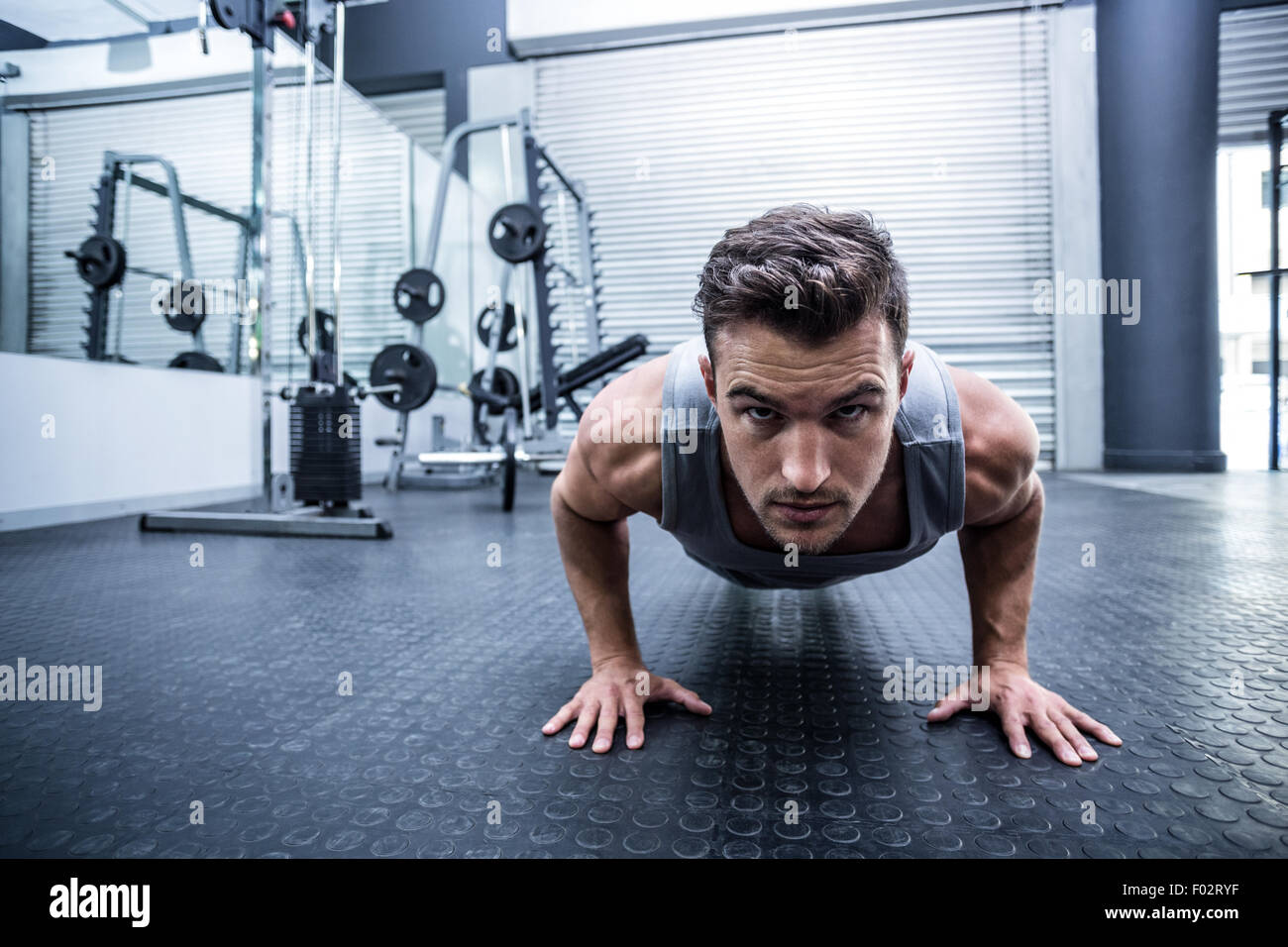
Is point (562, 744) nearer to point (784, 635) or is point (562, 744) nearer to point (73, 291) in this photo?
point (784, 635)

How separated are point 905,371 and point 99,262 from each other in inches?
137

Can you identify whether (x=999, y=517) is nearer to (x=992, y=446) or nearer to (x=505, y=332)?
(x=992, y=446)

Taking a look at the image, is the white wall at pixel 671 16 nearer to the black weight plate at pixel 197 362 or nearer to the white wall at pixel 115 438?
the black weight plate at pixel 197 362

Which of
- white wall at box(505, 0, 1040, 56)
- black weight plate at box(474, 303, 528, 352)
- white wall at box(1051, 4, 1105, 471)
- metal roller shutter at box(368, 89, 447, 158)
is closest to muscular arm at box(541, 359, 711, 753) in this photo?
black weight plate at box(474, 303, 528, 352)

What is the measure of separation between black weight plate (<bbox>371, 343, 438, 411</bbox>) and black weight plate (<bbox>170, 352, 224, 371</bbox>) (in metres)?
0.86

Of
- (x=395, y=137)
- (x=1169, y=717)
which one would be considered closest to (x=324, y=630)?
(x=1169, y=717)

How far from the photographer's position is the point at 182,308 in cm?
335

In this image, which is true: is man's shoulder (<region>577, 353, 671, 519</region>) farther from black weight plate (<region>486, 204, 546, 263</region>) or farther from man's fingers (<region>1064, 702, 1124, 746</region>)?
black weight plate (<region>486, 204, 546, 263</region>)

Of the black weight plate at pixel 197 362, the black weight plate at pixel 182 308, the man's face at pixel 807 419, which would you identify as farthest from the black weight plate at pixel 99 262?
the man's face at pixel 807 419

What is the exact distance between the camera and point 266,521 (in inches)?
96.4

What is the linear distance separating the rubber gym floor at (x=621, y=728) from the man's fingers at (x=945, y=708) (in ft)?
0.05

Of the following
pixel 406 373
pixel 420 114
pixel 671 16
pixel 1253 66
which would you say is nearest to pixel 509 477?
pixel 406 373

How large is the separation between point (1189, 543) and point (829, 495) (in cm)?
196
